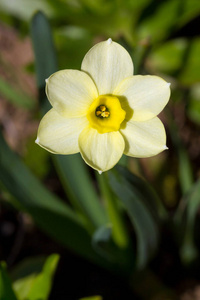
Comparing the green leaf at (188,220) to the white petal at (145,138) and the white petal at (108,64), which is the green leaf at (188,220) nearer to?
the white petal at (145,138)

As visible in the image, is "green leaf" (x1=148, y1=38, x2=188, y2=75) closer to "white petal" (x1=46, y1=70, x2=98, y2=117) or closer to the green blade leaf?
the green blade leaf

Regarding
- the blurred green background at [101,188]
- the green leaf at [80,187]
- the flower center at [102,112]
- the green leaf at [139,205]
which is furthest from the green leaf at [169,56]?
the flower center at [102,112]

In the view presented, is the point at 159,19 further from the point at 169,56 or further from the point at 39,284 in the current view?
the point at 39,284

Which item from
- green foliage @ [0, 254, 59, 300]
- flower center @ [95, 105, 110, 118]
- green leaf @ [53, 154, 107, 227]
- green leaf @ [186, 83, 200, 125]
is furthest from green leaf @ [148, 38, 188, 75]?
green foliage @ [0, 254, 59, 300]

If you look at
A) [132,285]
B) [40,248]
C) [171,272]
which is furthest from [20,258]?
[171,272]

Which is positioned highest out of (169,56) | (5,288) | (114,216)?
(169,56)

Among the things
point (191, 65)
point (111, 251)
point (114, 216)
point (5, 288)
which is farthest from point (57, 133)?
point (191, 65)
